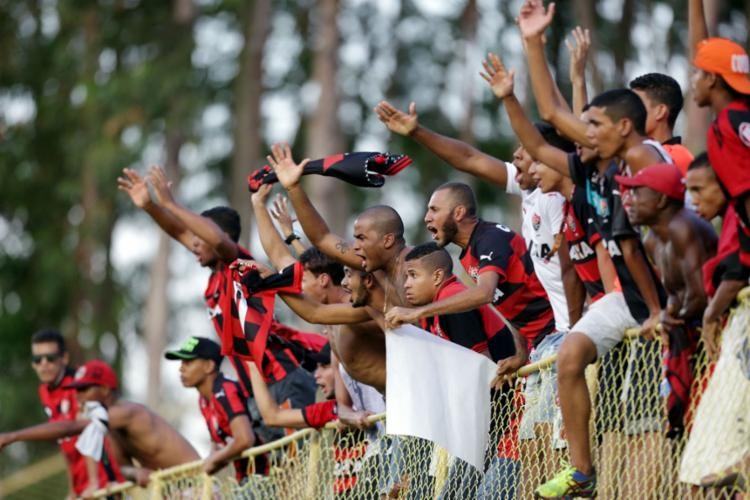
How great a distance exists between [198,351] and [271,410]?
5.91 ft

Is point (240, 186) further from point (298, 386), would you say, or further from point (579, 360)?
point (579, 360)

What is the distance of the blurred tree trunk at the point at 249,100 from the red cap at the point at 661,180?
18149 mm

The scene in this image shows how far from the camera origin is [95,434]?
12.3 metres

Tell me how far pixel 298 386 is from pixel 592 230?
11.9ft

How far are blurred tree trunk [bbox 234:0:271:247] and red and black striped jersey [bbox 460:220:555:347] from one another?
1628cm

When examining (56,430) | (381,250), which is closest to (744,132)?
(381,250)

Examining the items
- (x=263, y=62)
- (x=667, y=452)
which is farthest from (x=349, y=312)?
(x=263, y=62)

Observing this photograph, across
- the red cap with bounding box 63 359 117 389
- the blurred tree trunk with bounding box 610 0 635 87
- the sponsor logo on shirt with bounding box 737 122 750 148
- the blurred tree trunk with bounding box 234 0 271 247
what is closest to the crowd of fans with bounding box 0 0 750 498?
the sponsor logo on shirt with bounding box 737 122 750 148

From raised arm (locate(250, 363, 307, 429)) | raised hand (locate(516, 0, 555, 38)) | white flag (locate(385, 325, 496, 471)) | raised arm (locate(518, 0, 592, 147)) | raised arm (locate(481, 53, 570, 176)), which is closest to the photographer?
raised arm (locate(518, 0, 592, 147))

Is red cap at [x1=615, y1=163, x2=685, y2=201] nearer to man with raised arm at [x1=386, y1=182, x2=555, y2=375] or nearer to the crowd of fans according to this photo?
the crowd of fans

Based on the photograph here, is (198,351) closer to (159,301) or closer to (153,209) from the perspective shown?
(153,209)

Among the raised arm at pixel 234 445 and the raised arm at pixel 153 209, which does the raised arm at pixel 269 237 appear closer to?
the raised arm at pixel 153 209

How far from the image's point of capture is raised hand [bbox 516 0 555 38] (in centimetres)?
795

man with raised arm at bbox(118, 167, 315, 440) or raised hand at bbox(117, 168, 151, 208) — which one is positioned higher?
raised hand at bbox(117, 168, 151, 208)
